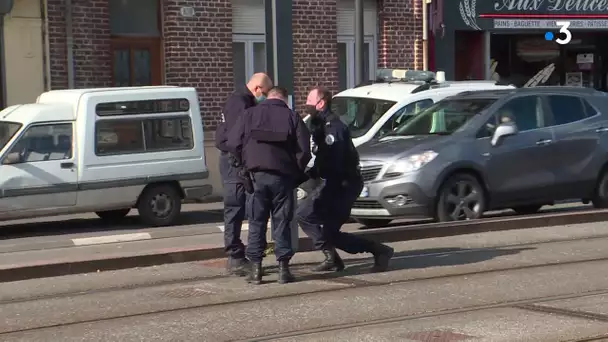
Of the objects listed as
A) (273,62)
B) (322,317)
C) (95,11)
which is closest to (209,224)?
(273,62)

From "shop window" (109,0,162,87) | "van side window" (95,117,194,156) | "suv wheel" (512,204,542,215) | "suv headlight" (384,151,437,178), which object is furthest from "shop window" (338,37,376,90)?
"suv headlight" (384,151,437,178)

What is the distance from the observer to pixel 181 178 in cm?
1480

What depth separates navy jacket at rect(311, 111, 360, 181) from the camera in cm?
903

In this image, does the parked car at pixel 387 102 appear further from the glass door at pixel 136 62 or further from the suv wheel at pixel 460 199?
the glass door at pixel 136 62

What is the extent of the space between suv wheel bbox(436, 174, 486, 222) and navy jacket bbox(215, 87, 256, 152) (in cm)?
384

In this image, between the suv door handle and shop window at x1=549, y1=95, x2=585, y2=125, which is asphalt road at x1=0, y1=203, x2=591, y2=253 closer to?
the suv door handle

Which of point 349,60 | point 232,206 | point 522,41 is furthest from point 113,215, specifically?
point 522,41

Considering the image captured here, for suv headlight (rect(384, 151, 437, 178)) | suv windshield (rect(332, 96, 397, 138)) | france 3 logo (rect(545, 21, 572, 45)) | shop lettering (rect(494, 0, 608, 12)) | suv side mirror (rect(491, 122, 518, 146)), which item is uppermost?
shop lettering (rect(494, 0, 608, 12))

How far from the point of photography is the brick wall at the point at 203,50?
19.8m

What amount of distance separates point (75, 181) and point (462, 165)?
16.8 feet

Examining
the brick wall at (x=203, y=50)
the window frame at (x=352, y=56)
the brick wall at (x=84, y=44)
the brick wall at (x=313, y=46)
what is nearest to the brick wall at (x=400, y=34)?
the window frame at (x=352, y=56)

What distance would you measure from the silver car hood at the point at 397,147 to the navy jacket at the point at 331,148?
3178mm

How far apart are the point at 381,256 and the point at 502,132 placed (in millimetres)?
3683

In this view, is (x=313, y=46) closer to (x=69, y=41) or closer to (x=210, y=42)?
(x=210, y=42)
